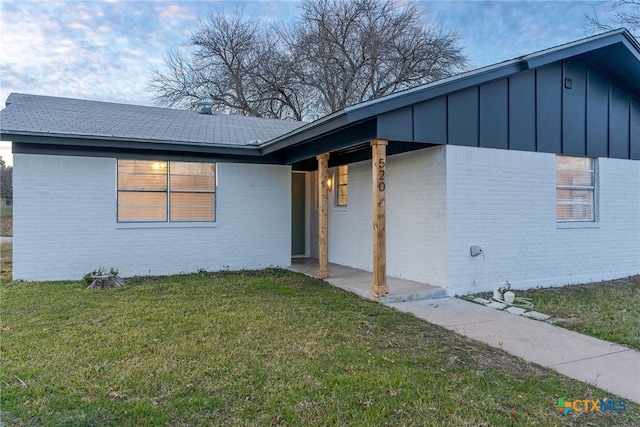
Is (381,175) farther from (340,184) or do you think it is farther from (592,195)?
(592,195)

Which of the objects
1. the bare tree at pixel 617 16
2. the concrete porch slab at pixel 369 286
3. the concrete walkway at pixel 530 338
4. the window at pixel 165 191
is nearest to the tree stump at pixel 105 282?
the window at pixel 165 191

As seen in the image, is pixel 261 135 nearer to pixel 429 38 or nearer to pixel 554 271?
pixel 554 271

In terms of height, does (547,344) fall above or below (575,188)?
below

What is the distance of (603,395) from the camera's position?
131 inches

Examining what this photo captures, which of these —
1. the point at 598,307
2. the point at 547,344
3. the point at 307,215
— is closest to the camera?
the point at 547,344

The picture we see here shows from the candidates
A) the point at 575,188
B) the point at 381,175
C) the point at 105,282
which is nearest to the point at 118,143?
the point at 105,282

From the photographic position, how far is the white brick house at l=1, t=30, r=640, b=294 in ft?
22.8

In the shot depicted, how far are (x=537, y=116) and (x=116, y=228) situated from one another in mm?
8447

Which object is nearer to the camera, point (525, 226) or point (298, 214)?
point (525, 226)

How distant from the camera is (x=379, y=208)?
6340mm

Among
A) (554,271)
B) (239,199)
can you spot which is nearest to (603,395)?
(554,271)

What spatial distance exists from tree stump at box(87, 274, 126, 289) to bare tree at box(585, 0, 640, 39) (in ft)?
50.9

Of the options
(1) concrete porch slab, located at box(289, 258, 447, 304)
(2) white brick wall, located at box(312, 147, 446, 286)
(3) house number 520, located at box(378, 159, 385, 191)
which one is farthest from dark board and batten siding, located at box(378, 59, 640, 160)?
(1) concrete porch slab, located at box(289, 258, 447, 304)

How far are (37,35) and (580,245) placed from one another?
12531 millimetres
